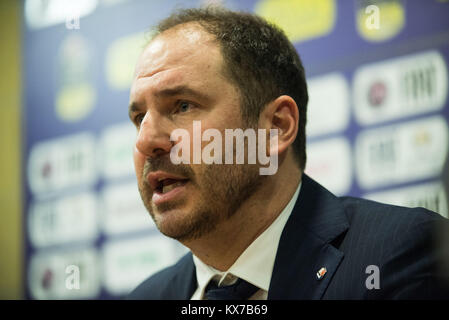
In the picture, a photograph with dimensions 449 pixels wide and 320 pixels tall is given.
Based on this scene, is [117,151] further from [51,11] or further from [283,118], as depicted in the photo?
[283,118]

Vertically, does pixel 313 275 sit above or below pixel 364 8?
below

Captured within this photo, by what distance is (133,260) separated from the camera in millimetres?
2479

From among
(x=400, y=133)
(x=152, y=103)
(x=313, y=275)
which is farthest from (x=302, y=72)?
(x=313, y=275)

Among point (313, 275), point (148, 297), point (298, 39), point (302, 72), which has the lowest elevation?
point (148, 297)

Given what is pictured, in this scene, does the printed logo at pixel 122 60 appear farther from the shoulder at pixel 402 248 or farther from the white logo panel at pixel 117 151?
the shoulder at pixel 402 248

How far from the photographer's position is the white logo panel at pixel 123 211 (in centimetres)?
252

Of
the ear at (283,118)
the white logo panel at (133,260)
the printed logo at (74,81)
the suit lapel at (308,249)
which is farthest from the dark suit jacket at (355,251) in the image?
the printed logo at (74,81)

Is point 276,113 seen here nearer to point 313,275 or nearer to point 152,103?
point 152,103

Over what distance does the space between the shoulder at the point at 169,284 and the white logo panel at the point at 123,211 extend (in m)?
0.49

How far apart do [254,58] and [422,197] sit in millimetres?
736

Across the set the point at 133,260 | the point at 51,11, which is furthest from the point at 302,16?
the point at 51,11

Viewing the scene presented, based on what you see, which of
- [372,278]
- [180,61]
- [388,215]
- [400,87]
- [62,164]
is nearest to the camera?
[372,278]
